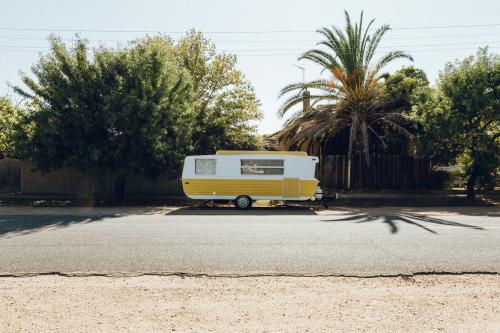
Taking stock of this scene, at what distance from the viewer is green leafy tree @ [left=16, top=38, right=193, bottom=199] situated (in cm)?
1716

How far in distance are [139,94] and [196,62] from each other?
26.1 ft

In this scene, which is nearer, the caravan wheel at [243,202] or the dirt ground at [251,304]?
the dirt ground at [251,304]

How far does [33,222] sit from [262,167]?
26.6 ft

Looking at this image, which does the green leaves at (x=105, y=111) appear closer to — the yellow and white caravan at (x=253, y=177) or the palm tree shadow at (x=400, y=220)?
the yellow and white caravan at (x=253, y=177)

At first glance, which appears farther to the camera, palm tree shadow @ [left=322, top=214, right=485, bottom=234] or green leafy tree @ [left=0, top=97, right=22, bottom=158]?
green leafy tree @ [left=0, top=97, right=22, bottom=158]

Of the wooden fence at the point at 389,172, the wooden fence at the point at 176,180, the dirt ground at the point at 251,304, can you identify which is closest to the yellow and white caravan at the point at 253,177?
the wooden fence at the point at 176,180

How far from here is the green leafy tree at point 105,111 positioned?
17156 mm

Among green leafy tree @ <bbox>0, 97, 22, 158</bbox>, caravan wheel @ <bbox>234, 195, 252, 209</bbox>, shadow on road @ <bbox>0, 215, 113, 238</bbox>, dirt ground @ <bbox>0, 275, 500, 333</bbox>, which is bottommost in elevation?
dirt ground @ <bbox>0, 275, 500, 333</bbox>

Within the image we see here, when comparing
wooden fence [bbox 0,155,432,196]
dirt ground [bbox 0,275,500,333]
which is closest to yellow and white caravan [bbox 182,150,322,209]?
wooden fence [bbox 0,155,432,196]

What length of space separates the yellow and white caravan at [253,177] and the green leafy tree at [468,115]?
6458 millimetres

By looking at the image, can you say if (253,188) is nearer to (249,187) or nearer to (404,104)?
(249,187)

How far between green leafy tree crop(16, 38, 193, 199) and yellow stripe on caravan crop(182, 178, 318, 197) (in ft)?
8.47

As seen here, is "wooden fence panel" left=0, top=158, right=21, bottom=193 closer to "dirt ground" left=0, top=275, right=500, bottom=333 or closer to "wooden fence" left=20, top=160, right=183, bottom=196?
"wooden fence" left=20, top=160, right=183, bottom=196

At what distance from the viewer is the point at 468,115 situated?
17.7 metres
